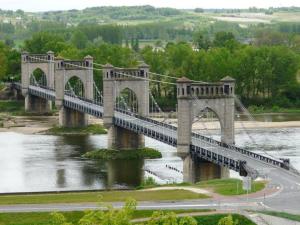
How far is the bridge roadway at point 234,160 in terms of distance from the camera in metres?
61.1

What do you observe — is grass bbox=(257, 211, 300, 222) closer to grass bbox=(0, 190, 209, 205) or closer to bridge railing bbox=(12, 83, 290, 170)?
grass bbox=(0, 190, 209, 205)

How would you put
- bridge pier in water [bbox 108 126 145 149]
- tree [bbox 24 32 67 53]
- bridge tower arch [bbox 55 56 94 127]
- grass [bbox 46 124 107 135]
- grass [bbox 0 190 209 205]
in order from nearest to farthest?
grass [bbox 0 190 209 205] < bridge pier in water [bbox 108 126 145 149] < grass [bbox 46 124 107 135] < bridge tower arch [bbox 55 56 94 127] < tree [bbox 24 32 67 53]

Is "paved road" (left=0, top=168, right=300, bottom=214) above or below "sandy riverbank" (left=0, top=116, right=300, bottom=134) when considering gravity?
above

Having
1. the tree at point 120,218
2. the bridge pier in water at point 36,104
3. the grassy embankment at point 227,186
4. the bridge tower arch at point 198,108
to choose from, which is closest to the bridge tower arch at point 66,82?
the bridge pier in water at point 36,104

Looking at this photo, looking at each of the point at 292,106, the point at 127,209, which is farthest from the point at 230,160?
the point at 292,106

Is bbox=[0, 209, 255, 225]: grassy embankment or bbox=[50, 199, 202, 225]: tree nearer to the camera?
bbox=[50, 199, 202, 225]: tree

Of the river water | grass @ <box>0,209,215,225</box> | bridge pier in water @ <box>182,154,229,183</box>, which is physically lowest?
the river water

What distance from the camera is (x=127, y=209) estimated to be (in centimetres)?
4381

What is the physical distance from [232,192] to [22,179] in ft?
85.3

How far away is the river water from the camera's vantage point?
82.6 meters

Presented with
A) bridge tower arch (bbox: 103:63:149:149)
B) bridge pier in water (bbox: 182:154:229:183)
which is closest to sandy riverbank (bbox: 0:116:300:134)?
bridge tower arch (bbox: 103:63:149:149)

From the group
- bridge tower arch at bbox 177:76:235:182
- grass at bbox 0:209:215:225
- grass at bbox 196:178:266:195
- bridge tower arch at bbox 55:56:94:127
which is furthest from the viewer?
bridge tower arch at bbox 55:56:94:127

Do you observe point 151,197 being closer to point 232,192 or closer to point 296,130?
point 232,192

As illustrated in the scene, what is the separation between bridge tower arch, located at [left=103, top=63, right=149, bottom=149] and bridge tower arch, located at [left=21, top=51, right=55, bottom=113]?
4045cm
